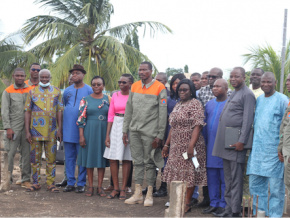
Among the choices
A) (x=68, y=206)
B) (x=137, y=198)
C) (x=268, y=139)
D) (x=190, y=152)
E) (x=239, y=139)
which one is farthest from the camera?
(x=137, y=198)

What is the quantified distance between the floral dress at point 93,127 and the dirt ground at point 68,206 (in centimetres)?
61

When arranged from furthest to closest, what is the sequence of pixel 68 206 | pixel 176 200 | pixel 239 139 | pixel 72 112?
pixel 72 112 → pixel 68 206 → pixel 239 139 → pixel 176 200

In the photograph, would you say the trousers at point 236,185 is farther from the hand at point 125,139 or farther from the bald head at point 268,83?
the hand at point 125,139

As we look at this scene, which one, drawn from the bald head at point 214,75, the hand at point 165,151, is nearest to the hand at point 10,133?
the hand at point 165,151

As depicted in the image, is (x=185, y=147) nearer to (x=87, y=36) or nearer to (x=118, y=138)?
(x=118, y=138)

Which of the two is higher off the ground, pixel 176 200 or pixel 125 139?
pixel 125 139

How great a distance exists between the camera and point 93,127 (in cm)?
665

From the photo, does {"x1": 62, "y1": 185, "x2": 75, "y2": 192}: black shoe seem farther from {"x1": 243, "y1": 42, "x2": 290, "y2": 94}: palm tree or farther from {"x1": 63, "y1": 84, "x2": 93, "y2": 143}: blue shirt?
{"x1": 243, "y1": 42, "x2": 290, "y2": 94}: palm tree

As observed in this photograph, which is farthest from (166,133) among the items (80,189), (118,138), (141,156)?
(80,189)

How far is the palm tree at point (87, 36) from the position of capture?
616 inches

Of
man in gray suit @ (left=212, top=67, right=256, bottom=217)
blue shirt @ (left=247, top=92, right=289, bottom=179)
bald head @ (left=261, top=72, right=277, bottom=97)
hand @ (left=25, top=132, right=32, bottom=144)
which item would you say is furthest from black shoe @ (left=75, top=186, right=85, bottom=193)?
bald head @ (left=261, top=72, right=277, bottom=97)

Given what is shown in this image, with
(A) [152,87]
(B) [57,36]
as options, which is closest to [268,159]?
(A) [152,87]

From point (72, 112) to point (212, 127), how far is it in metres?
2.52

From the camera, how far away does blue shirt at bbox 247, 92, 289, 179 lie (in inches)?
197
